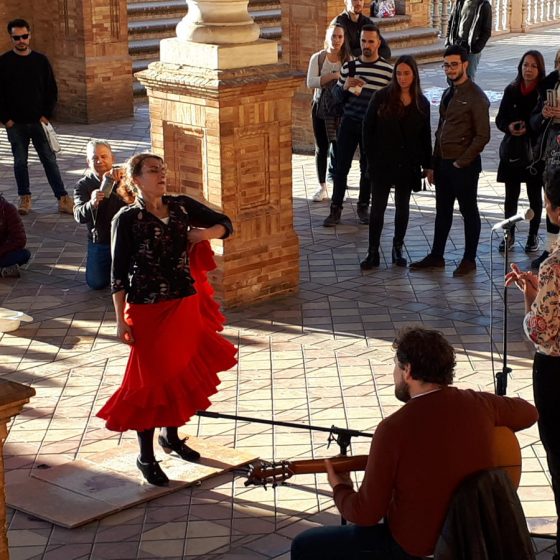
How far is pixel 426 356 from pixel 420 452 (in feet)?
1.10

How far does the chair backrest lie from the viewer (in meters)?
4.53

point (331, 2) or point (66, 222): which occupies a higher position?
point (331, 2)

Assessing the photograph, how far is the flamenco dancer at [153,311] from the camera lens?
6629mm

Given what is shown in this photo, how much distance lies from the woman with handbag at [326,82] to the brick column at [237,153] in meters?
2.48

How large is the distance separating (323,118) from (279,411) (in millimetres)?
5152

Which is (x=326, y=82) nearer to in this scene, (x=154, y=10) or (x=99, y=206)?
(x=99, y=206)

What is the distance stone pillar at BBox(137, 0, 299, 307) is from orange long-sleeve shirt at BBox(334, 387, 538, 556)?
202 inches

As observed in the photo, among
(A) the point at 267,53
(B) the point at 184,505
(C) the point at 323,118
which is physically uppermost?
(A) the point at 267,53

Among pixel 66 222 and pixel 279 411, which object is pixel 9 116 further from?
pixel 279 411

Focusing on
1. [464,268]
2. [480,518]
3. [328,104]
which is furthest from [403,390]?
[328,104]

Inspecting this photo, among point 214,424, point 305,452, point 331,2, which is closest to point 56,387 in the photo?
point 214,424

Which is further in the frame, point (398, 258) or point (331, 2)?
point (331, 2)

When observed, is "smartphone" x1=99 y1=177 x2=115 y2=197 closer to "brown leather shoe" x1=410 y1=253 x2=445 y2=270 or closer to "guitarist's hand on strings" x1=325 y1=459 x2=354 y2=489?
"brown leather shoe" x1=410 y1=253 x2=445 y2=270

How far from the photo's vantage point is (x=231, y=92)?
941 centimetres
